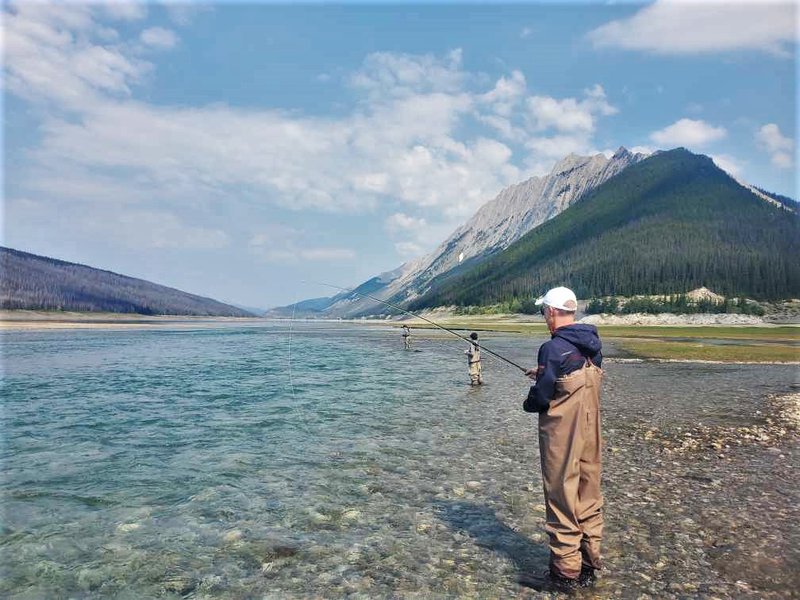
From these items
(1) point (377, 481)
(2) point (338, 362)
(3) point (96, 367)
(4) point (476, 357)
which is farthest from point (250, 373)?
(1) point (377, 481)

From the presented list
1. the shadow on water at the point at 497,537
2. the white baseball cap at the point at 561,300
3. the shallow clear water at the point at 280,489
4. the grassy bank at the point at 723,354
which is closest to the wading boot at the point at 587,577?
the shadow on water at the point at 497,537

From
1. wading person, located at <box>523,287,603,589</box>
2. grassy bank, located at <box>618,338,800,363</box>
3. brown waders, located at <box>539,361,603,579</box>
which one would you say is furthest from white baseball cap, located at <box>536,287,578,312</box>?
grassy bank, located at <box>618,338,800,363</box>

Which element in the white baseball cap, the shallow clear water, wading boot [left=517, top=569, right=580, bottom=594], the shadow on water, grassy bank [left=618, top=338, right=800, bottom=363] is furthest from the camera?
grassy bank [left=618, top=338, right=800, bottom=363]

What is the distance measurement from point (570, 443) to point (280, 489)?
6.77 meters

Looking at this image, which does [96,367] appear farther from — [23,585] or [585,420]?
[585,420]

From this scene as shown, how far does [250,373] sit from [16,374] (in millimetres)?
14965

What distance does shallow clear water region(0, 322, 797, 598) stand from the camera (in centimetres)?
701

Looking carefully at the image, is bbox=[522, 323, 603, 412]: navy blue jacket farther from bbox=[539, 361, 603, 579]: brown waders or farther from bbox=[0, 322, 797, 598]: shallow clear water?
bbox=[0, 322, 797, 598]: shallow clear water

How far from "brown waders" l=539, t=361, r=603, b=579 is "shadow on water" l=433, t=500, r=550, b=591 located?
463mm

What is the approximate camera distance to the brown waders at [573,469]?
625 centimetres

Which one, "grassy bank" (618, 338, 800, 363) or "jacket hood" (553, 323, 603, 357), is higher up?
"jacket hood" (553, 323, 603, 357)

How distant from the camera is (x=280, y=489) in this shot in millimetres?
10617

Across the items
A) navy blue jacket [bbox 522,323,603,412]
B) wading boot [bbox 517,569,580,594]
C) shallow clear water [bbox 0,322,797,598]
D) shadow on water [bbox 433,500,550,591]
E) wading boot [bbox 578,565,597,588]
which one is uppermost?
navy blue jacket [bbox 522,323,603,412]

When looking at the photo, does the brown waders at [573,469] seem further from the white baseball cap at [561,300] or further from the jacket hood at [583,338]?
the white baseball cap at [561,300]
